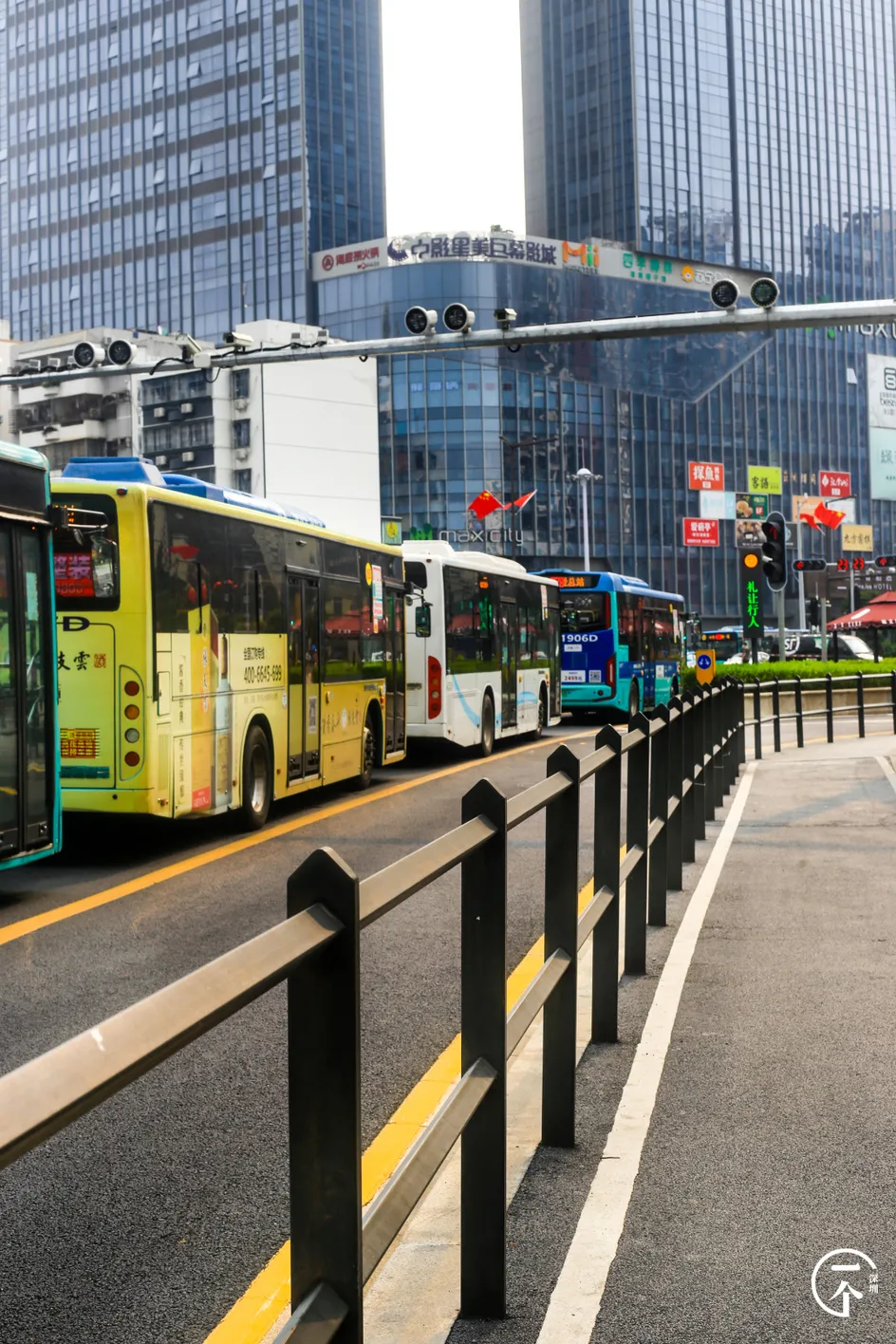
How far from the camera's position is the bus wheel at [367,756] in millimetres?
18859

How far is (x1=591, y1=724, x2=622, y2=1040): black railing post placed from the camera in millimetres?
5895

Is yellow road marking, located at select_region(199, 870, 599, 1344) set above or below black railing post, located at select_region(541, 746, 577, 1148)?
below

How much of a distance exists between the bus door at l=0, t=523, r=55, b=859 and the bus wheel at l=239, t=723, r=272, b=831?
3725 mm

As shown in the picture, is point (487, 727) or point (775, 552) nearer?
point (487, 727)

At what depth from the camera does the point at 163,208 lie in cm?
13375

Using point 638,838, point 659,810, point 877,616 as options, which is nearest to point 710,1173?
point 638,838

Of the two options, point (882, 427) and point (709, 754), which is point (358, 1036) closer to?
point (709, 754)

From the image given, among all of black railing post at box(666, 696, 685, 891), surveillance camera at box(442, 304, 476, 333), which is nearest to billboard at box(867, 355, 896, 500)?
surveillance camera at box(442, 304, 476, 333)

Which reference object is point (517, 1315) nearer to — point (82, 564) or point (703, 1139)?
point (703, 1139)

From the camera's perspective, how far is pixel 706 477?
4360 inches

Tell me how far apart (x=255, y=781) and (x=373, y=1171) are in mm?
10130

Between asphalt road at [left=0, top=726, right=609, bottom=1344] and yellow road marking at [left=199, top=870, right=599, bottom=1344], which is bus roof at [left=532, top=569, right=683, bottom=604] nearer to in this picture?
asphalt road at [left=0, top=726, right=609, bottom=1344]

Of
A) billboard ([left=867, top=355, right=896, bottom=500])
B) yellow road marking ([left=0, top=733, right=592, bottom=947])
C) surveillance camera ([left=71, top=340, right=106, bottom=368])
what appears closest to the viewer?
yellow road marking ([left=0, top=733, right=592, bottom=947])

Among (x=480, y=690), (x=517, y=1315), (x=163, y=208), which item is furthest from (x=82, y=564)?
(x=163, y=208)
